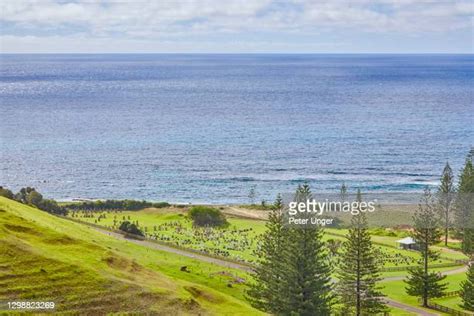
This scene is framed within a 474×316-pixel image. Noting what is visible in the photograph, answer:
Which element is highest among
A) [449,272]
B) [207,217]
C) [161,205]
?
[207,217]

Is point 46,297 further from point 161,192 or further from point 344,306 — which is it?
point 161,192

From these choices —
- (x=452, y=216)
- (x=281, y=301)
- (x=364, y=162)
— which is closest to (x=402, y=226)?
(x=452, y=216)

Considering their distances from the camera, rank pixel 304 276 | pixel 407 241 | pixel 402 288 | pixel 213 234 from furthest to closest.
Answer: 1. pixel 213 234
2. pixel 407 241
3. pixel 402 288
4. pixel 304 276

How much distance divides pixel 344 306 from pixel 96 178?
70.7m

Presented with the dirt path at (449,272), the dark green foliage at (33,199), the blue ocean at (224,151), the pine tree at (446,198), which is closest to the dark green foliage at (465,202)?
the pine tree at (446,198)

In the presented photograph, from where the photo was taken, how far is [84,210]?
84.4m

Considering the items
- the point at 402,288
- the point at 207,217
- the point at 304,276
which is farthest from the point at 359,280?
the point at 207,217

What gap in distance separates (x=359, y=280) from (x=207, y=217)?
32.9 metres

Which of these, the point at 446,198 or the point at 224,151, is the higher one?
the point at 446,198

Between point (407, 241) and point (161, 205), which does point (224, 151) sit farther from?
point (407, 241)

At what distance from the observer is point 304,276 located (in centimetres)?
4059

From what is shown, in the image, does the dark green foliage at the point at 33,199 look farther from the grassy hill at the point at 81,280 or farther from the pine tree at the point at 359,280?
the pine tree at the point at 359,280

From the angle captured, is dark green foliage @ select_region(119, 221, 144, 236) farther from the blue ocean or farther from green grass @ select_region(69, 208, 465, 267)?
the blue ocean

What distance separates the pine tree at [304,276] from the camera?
3969 cm
